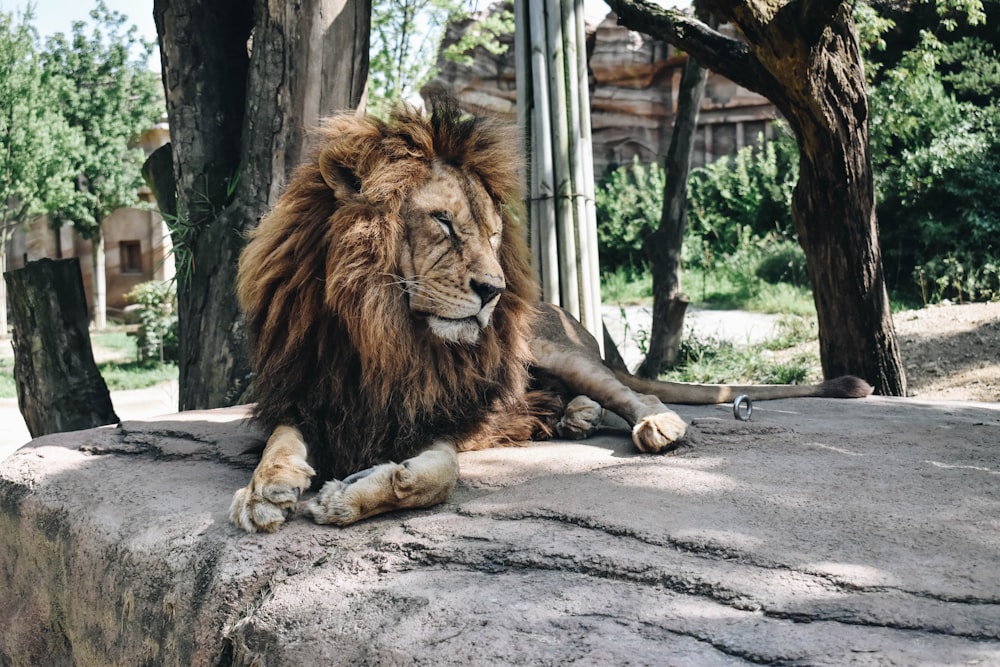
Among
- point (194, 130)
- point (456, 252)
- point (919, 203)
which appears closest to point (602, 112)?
point (919, 203)

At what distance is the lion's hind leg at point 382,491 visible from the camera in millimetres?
2471

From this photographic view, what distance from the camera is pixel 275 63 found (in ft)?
15.1

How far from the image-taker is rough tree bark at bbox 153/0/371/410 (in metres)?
4.60

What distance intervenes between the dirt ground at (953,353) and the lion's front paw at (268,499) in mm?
5774

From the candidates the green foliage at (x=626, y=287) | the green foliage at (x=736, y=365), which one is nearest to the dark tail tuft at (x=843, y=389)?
the green foliage at (x=736, y=365)

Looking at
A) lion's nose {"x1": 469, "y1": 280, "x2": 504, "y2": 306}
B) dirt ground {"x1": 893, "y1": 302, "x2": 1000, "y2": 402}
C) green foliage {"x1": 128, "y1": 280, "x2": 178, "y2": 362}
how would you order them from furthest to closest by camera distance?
green foliage {"x1": 128, "y1": 280, "x2": 178, "y2": 362}, dirt ground {"x1": 893, "y1": 302, "x2": 1000, "y2": 402}, lion's nose {"x1": 469, "y1": 280, "x2": 504, "y2": 306}

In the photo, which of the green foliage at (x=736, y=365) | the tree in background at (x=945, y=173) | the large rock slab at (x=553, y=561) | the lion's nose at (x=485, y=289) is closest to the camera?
the large rock slab at (x=553, y=561)

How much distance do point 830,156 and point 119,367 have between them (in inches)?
526

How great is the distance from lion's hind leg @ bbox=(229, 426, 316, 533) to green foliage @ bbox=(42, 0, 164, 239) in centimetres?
2033

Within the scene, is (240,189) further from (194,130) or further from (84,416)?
(84,416)

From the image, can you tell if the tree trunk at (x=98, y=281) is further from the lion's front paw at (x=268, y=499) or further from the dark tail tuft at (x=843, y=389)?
the lion's front paw at (x=268, y=499)

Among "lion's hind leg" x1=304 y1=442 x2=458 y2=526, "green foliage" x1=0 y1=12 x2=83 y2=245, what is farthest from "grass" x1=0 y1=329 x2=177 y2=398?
"lion's hind leg" x1=304 y1=442 x2=458 y2=526

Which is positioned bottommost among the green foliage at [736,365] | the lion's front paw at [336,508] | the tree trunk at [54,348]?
the green foliage at [736,365]

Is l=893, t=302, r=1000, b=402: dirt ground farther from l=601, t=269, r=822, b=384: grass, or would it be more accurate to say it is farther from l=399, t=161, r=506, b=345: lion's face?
l=399, t=161, r=506, b=345: lion's face
